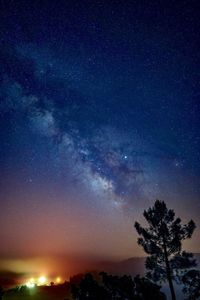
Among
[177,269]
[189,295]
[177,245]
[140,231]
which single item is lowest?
[189,295]

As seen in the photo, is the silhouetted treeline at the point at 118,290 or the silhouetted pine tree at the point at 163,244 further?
the silhouetted pine tree at the point at 163,244

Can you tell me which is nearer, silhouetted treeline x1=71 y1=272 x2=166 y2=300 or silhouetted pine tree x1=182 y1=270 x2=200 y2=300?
silhouetted treeline x1=71 y1=272 x2=166 y2=300

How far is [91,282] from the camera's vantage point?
14.7 m

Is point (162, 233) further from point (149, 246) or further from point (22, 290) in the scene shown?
point (22, 290)

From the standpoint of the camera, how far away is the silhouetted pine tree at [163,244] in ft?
67.5

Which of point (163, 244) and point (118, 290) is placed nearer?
point (118, 290)

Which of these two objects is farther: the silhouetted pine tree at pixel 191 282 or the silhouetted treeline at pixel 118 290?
the silhouetted pine tree at pixel 191 282

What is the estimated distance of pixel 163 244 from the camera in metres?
21.3

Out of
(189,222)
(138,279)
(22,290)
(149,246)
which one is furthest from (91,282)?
(22,290)

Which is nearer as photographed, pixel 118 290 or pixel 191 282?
pixel 118 290

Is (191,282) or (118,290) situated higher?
(191,282)

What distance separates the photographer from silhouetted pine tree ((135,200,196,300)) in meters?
20.6

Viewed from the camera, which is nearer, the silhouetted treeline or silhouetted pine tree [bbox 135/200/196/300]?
the silhouetted treeline

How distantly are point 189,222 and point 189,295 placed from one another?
5.32m
